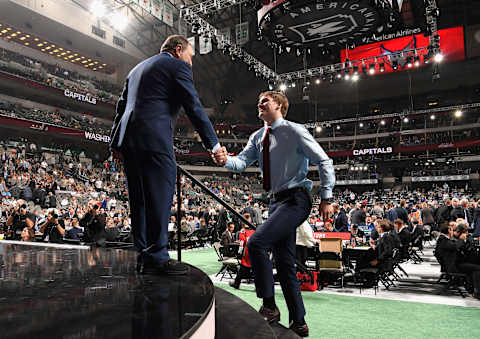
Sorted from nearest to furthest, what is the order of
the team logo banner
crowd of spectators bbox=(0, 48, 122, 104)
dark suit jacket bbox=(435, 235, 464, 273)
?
1. dark suit jacket bbox=(435, 235, 464, 273)
2. the team logo banner
3. crowd of spectators bbox=(0, 48, 122, 104)

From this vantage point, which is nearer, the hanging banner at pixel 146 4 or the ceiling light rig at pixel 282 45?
the ceiling light rig at pixel 282 45

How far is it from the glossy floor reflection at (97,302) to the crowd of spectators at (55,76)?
74.9 ft

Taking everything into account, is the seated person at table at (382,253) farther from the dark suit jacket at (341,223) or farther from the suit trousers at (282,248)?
the suit trousers at (282,248)

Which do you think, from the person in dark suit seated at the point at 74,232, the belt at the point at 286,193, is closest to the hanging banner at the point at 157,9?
the person in dark suit seated at the point at 74,232

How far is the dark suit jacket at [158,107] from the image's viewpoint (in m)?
1.78

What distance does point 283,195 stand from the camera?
2.26 m

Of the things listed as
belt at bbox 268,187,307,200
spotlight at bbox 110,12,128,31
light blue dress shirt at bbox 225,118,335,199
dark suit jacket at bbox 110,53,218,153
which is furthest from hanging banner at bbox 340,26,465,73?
dark suit jacket at bbox 110,53,218,153

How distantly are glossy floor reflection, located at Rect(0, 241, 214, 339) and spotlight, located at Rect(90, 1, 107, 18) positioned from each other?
1788 centimetres

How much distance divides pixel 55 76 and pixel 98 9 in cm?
872

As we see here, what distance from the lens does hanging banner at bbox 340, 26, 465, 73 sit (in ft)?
54.3

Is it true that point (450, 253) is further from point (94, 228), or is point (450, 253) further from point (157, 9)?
point (157, 9)

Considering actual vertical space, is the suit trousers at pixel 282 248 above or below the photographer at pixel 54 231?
above

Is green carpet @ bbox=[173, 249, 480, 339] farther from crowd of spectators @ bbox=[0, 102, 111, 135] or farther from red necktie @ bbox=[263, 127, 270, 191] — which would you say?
crowd of spectators @ bbox=[0, 102, 111, 135]

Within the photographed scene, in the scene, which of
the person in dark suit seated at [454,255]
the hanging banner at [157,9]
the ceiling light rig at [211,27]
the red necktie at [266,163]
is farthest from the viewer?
the hanging banner at [157,9]
